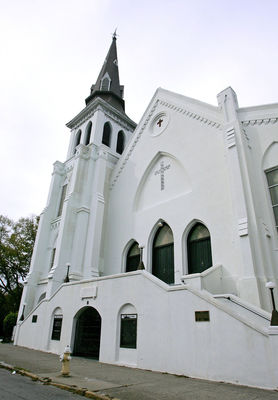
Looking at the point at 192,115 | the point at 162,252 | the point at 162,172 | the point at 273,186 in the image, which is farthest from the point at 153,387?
the point at 192,115

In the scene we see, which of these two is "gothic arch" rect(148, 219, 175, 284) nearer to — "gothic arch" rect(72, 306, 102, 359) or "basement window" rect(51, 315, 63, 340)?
"gothic arch" rect(72, 306, 102, 359)

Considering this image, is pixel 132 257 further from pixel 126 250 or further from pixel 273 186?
pixel 273 186

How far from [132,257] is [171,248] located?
331cm

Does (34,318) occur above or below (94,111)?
below

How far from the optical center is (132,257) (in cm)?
1714

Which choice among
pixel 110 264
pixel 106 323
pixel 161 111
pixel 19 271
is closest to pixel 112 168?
pixel 161 111

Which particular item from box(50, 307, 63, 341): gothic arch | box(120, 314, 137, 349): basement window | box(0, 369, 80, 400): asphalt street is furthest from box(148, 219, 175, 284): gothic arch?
→ box(0, 369, 80, 400): asphalt street

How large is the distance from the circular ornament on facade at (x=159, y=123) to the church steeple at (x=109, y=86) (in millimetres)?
10052

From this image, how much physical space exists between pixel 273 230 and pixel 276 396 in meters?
7.27

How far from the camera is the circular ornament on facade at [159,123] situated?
18.5m

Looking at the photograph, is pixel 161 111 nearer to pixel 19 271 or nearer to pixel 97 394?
pixel 97 394

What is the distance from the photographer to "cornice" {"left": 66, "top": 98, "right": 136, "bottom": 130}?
83.7 feet

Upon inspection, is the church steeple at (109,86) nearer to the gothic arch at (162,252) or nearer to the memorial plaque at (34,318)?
the gothic arch at (162,252)

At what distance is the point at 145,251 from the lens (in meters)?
15.6
